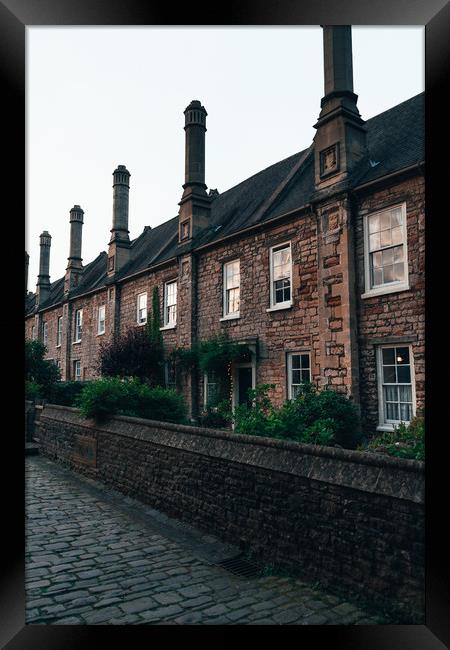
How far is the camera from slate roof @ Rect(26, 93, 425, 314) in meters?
10.8

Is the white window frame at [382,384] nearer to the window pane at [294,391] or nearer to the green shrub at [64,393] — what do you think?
the window pane at [294,391]

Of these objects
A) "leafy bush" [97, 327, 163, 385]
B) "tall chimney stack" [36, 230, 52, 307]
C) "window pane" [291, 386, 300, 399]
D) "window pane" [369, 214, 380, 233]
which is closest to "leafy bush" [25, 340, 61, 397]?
"leafy bush" [97, 327, 163, 385]

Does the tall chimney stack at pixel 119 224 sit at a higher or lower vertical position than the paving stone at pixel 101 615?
higher

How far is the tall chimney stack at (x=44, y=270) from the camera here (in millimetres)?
32625

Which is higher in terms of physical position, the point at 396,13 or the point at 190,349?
the point at 396,13

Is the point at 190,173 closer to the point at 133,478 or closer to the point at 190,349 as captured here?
the point at 190,349

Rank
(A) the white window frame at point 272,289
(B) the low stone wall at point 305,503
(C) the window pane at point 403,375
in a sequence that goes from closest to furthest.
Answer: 1. (B) the low stone wall at point 305,503
2. (C) the window pane at point 403,375
3. (A) the white window frame at point 272,289

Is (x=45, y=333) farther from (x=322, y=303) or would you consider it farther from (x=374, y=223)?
(x=374, y=223)

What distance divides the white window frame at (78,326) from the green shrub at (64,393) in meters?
10.5

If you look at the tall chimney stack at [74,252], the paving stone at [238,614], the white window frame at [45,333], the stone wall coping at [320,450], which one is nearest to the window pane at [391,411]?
the stone wall coping at [320,450]

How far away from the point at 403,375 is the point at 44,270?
30.1 meters
